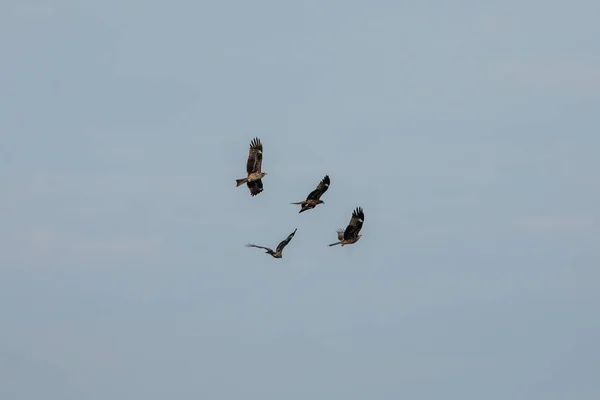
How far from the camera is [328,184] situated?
428 feet

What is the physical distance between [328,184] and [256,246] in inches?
245

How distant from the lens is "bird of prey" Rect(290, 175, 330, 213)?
130000mm

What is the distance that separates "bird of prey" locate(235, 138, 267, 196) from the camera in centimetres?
12900

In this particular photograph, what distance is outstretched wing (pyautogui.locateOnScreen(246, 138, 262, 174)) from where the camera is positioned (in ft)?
424

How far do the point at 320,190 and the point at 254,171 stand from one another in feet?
14.8

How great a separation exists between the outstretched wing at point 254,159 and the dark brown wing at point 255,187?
71cm

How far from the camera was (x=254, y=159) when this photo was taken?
129375 millimetres

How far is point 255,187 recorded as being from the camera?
129250 mm

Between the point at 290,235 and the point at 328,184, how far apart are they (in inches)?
192

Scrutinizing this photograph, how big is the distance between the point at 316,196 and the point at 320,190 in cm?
53

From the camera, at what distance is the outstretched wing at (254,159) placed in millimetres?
129250

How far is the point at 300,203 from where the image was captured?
130 meters

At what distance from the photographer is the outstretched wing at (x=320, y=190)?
427 ft

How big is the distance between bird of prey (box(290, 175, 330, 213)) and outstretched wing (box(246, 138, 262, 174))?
149 inches
